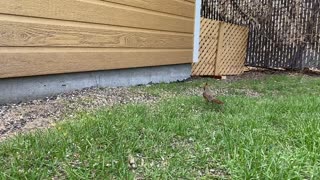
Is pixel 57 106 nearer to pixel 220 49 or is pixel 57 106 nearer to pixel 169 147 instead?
pixel 169 147

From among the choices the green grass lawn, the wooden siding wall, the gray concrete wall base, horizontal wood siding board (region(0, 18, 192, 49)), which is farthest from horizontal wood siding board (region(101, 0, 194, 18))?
the green grass lawn

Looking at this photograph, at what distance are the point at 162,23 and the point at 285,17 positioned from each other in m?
4.86

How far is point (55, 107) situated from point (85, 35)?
1.10 m

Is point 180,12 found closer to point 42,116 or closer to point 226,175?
point 42,116

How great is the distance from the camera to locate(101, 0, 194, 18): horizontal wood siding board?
16.0 ft

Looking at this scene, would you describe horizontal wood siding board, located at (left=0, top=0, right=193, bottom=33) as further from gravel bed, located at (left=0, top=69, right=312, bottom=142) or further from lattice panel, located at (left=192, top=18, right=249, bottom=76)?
lattice panel, located at (left=192, top=18, right=249, bottom=76)

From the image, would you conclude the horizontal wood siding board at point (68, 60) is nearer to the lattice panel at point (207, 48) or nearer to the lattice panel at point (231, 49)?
the lattice panel at point (207, 48)

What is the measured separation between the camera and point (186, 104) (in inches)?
144

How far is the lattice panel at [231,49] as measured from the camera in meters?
8.45

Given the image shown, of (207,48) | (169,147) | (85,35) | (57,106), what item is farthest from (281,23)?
(169,147)

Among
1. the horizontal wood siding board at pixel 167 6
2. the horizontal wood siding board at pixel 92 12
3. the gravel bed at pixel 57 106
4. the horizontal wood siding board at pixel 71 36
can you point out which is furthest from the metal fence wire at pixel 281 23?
the gravel bed at pixel 57 106

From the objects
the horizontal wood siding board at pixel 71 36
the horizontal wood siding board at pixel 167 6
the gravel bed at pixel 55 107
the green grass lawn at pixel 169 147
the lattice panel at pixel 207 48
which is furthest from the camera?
the lattice panel at pixel 207 48

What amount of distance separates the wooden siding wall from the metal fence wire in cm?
352

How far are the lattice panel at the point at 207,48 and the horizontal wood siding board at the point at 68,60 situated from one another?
2292mm
